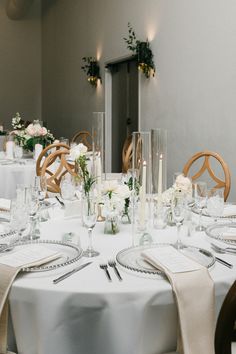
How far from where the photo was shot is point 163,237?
6.64 ft

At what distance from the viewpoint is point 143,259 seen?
1663 millimetres

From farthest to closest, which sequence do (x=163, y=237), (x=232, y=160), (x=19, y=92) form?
1. (x=19, y=92)
2. (x=232, y=160)
3. (x=163, y=237)

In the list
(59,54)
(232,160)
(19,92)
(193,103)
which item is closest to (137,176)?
(232,160)

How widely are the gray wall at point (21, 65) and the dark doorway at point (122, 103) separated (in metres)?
4.15

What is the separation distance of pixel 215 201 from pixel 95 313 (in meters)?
1.07

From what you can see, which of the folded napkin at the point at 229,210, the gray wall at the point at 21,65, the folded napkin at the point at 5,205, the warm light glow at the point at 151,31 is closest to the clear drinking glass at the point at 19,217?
the folded napkin at the point at 5,205

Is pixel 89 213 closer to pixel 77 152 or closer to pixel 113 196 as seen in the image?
pixel 113 196

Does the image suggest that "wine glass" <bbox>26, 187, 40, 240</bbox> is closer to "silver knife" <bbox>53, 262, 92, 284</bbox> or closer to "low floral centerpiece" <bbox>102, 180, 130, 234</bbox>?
"low floral centerpiece" <bbox>102, 180, 130, 234</bbox>

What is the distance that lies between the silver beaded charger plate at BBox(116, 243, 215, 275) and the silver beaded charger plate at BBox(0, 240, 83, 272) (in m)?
0.17

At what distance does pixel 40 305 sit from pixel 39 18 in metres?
11.9

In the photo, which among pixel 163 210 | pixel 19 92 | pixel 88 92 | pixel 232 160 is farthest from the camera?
pixel 19 92

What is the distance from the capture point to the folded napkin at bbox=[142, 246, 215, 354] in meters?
1.42

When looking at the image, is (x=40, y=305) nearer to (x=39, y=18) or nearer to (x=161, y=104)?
(x=161, y=104)

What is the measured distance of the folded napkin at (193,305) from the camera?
1425 mm
